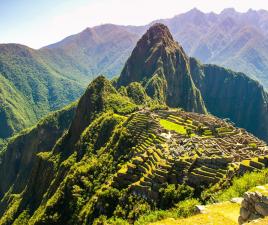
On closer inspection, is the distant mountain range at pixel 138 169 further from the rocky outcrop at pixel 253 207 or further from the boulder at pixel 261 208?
the boulder at pixel 261 208

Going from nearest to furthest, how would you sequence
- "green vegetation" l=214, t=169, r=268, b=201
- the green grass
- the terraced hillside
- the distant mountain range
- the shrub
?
"green vegetation" l=214, t=169, r=268, b=201
the shrub
the distant mountain range
the terraced hillside
the green grass

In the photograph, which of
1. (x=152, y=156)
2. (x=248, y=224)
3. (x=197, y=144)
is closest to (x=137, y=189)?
(x=152, y=156)

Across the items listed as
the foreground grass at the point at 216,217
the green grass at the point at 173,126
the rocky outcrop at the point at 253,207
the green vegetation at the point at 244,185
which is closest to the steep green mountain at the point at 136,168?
the green grass at the point at 173,126

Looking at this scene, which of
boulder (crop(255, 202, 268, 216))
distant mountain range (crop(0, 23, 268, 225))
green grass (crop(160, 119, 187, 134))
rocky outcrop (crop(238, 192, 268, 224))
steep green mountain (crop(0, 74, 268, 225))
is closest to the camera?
boulder (crop(255, 202, 268, 216))

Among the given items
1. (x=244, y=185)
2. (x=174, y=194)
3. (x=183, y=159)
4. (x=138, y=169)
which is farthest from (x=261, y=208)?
(x=138, y=169)

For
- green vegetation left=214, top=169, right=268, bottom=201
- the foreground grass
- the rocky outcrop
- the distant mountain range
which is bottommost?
the distant mountain range

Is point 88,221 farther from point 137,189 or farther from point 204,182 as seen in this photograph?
point 204,182

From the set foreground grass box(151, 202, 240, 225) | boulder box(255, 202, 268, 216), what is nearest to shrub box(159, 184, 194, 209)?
foreground grass box(151, 202, 240, 225)

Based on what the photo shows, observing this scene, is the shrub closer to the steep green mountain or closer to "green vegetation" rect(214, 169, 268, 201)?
the steep green mountain

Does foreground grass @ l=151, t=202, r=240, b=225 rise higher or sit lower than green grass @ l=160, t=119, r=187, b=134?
higher
